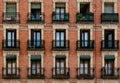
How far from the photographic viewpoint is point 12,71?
1784 inches

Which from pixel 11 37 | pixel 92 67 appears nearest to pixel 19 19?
pixel 11 37

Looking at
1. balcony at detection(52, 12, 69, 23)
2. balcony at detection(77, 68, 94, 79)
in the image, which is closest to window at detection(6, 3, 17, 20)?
balcony at detection(52, 12, 69, 23)

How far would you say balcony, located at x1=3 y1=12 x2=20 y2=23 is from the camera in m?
45.6

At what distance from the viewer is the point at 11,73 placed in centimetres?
4525

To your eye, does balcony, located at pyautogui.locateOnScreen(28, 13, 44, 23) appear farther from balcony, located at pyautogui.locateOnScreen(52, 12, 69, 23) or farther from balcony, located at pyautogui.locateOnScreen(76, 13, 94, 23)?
balcony, located at pyautogui.locateOnScreen(76, 13, 94, 23)

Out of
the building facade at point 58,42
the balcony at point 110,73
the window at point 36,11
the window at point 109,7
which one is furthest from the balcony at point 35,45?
the window at point 109,7

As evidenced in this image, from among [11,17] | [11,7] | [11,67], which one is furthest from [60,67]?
[11,7]

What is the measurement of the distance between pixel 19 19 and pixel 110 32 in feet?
28.8

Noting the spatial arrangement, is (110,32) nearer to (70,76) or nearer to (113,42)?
(113,42)

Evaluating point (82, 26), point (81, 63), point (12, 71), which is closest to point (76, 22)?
point (82, 26)

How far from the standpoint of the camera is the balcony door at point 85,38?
46000 millimetres

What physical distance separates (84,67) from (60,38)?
356 centimetres

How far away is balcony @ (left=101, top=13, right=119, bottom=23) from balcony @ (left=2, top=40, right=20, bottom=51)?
27.7ft

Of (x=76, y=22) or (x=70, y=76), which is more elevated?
(x=76, y=22)
